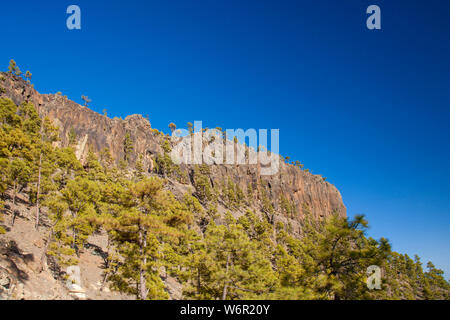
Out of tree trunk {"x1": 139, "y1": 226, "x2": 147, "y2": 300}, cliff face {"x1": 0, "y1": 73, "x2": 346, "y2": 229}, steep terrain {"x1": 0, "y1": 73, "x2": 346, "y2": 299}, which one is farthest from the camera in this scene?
cliff face {"x1": 0, "y1": 73, "x2": 346, "y2": 229}

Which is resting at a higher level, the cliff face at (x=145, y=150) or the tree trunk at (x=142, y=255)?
the cliff face at (x=145, y=150)

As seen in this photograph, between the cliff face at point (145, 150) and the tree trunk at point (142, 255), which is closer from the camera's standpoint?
the tree trunk at point (142, 255)

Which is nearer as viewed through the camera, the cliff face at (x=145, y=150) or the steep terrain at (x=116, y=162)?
the steep terrain at (x=116, y=162)

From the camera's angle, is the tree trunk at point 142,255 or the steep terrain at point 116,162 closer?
the tree trunk at point 142,255

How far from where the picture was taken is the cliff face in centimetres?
8430

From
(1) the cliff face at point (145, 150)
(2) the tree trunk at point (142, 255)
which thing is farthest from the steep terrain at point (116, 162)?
(2) the tree trunk at point (142, 255)

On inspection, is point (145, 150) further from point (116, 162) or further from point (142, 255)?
point (142, 255)

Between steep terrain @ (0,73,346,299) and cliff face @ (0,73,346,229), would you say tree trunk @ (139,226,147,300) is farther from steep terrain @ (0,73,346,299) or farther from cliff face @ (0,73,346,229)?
cliff face @ (0,73,346,229)

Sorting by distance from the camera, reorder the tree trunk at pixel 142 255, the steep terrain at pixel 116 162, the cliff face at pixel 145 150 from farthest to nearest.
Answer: the cliff face at pixel 145 150
the steep terrain at pixel 116 162
the tree trunk at pixel 142 255

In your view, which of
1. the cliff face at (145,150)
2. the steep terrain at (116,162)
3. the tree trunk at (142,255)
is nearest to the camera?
the tree trunk at (142,255)

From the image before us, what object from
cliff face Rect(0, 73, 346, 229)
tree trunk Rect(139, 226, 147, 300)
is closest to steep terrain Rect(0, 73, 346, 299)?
cliff face Rect(0, 73, 346, 229)

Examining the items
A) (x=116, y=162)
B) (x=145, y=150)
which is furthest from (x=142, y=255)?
(x=145, y=150)

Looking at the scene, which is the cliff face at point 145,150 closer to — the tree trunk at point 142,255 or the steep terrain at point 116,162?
the steep terrain at point 116,162

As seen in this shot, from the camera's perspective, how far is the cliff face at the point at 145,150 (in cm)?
8430
